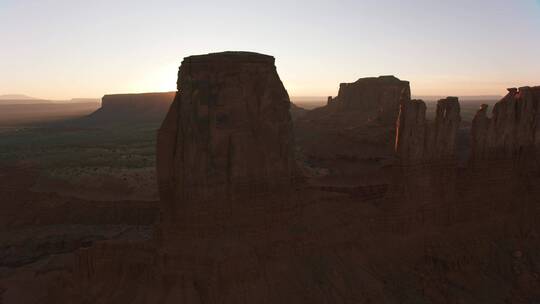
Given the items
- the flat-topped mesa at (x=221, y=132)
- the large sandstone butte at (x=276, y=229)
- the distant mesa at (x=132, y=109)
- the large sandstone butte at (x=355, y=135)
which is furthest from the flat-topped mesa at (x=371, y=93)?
the distant mesa at (x=132, y=109)

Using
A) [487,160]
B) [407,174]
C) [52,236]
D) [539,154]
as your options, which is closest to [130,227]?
[52,236]

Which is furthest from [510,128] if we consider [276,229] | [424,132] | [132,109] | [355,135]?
Result: [132,109]

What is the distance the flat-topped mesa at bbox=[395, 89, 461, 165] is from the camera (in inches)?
745

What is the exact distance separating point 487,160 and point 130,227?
26.2 m

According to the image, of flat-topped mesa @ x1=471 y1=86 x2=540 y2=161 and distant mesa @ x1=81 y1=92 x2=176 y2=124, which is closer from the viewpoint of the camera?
flat-topped mesa @ x1=471 y1=86 x2=540 y2=161

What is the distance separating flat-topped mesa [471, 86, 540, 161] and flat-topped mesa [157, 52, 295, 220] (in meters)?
10.3

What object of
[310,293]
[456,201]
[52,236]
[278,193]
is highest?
[278,193]

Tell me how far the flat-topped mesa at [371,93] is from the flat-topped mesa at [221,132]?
4910cm

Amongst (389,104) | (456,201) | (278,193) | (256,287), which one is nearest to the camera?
(256,287)

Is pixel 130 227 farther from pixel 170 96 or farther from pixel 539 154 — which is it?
pixel 170 96

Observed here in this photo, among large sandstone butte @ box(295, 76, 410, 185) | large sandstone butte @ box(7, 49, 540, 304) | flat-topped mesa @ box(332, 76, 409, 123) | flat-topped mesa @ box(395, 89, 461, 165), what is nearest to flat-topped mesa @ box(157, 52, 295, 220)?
large sandstone butte @ box(7, 49, 540, 304)

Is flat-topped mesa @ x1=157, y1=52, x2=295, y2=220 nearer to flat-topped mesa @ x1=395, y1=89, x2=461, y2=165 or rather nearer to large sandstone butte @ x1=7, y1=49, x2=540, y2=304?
large sandstone butte @ x1=7, y1=49, x2=540, y2=304

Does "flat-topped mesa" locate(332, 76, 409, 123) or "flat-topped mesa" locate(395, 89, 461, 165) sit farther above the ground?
"flat-topped mesa" locate(332, 76, 409, 123)

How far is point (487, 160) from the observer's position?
840 inches
